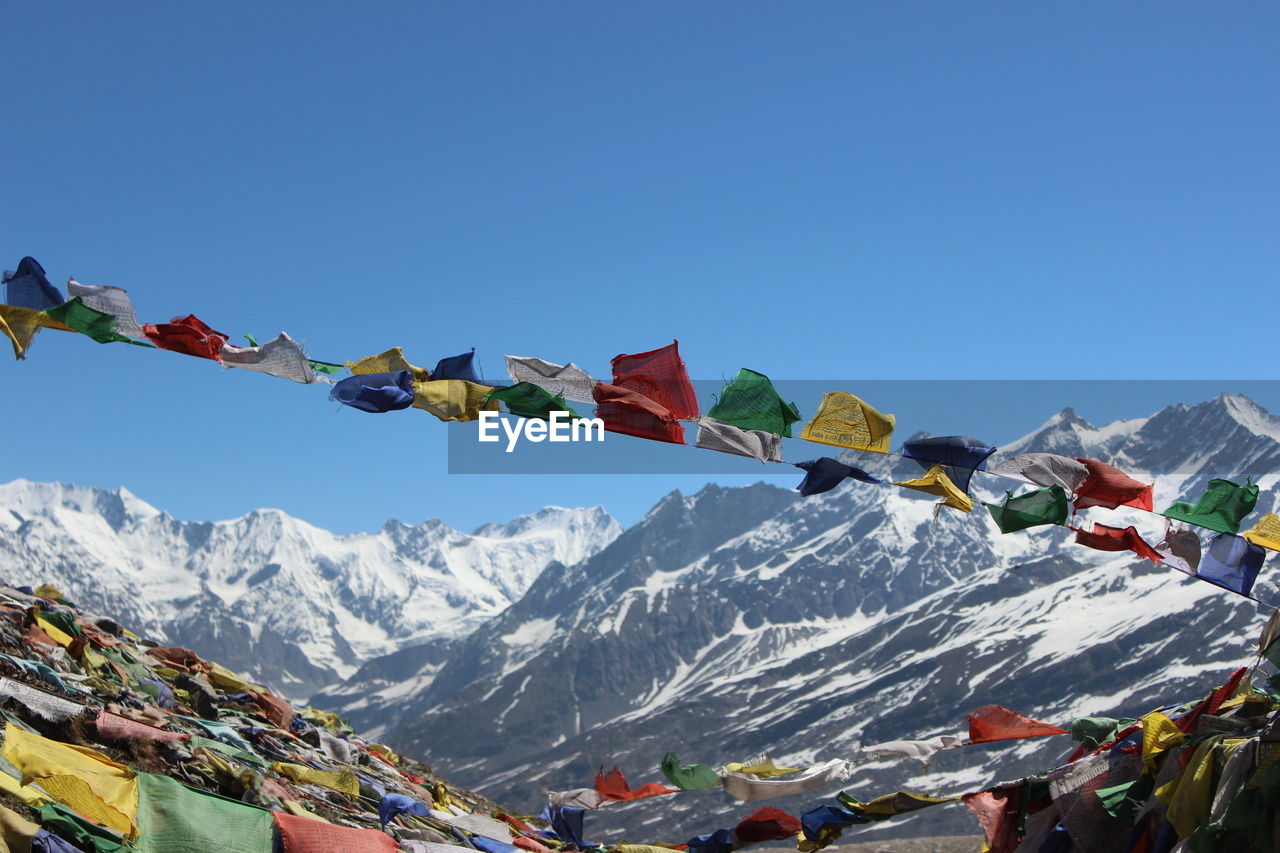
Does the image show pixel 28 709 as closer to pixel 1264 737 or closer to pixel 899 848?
pixel 1264 737

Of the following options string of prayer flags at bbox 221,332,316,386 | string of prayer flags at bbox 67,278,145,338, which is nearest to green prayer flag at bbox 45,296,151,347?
string of prayer flags at bbox 67,278,145,338

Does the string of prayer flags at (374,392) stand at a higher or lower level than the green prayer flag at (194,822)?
higher

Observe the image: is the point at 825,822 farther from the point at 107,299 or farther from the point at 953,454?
the point at 107,299

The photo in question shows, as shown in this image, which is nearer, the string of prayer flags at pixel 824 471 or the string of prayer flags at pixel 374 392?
the string of prayer flags at pixel 824 471

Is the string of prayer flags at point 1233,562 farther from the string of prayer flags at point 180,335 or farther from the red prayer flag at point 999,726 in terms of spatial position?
the string of prayer flags at point 180,335

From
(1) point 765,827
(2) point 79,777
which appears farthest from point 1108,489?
(2) point 79,777

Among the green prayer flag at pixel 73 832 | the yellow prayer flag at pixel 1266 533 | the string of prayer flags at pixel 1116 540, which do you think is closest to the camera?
the green prayer flag at pixel 73 832

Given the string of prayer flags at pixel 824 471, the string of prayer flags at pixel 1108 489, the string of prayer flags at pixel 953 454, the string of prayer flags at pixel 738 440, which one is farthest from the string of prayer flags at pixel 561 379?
the string of prayer flags at pixel 1108 489
